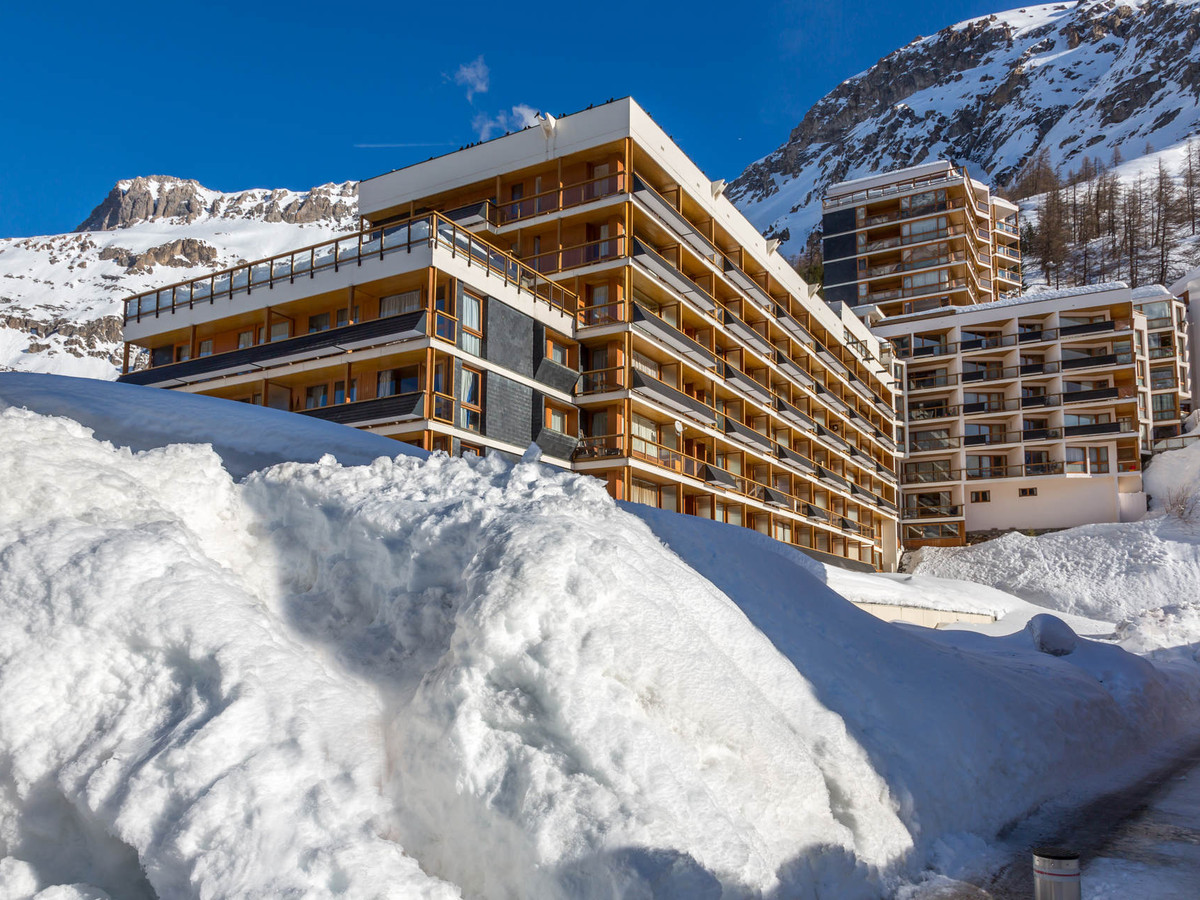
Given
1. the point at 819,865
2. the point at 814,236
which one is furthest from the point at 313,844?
the point at 814,236

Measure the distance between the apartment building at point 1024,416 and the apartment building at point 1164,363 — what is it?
380cm

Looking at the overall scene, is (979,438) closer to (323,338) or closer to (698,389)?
(698,389)

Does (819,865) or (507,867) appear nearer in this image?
(507,867)

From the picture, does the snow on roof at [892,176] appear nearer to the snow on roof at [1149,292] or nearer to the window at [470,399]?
the snow on roof at [1149,292]

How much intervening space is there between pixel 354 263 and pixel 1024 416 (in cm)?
4997

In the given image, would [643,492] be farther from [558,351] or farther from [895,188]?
[895,188]

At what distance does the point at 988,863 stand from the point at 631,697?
4.12m

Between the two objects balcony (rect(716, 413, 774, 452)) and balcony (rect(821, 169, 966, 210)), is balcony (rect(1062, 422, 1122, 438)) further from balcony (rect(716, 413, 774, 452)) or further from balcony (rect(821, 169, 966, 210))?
balcony (rect(716, 413, 774, 452))

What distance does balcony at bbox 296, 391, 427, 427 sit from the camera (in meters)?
23.8

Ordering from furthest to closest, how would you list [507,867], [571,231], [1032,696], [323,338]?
[571,231], [323,338], [1032,696], [507,867]

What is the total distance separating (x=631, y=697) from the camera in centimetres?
646

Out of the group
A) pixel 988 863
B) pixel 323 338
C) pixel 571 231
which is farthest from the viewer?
pixel 571 231

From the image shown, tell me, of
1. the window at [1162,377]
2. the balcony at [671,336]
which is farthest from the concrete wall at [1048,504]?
the balcony at [671,336]

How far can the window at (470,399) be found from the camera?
82.3ft
